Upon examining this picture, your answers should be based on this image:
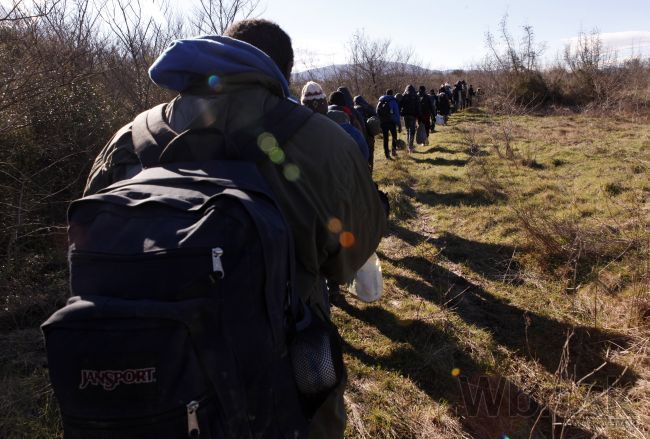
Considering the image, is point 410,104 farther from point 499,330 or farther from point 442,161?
point 499,330

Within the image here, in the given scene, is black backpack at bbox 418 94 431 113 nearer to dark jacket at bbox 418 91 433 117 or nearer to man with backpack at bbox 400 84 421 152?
dark jacket at bbox 418 91 433 117

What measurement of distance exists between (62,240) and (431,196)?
19.2ft

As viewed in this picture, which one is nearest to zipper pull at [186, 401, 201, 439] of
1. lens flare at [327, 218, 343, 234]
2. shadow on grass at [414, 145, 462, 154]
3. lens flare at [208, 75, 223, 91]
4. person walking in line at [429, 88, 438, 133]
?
lens flare at [327, 218, 343, 234]

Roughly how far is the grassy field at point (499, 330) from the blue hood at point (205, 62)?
6.60 feet

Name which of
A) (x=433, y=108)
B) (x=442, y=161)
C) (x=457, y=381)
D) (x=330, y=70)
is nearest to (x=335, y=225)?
(x=457, y=381)

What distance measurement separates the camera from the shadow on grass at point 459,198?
23.0ft

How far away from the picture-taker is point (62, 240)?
5418 millimetres

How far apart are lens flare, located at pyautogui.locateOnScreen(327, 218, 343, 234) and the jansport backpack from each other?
0.23 metres

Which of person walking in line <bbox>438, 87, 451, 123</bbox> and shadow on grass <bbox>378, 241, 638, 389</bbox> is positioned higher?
person walking in line <bbox>438, 87, 451, 123</bbox>

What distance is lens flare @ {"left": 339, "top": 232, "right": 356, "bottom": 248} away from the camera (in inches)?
51.2

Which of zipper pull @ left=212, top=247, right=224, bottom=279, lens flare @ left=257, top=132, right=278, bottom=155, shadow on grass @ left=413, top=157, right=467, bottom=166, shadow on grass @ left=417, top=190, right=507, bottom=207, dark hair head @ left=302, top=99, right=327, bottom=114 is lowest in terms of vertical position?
shadow on grass @ left=417, top=190, right=507, bottom=207

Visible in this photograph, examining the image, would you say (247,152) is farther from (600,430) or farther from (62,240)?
(62,240)

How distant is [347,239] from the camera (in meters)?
1.32

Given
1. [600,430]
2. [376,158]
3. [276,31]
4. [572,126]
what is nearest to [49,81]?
[276,31]
